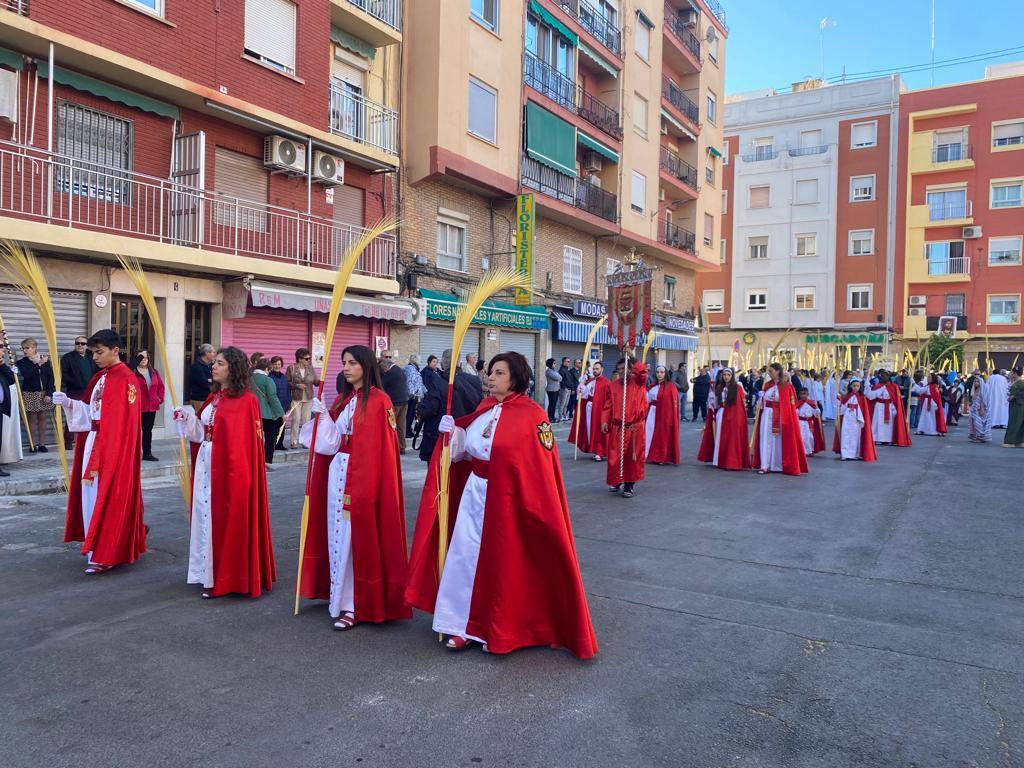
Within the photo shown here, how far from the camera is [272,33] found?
1569 centimetres

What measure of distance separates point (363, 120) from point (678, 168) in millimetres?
17616

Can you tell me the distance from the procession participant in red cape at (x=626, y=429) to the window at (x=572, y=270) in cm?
1501

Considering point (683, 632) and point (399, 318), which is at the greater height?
point (399, 318)

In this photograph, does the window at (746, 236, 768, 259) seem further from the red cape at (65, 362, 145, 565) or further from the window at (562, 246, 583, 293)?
the red cape at (65, 362, 145, 565)

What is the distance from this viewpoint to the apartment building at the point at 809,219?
3997 centimetres

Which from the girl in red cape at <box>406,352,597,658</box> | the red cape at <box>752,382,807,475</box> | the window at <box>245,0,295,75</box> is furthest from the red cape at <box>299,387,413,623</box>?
the window at <box>245,0,295,75</box>

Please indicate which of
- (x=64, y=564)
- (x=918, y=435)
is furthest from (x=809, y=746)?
(x=918, y=435)

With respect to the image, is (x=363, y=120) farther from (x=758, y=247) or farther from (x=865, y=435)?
(x=758, y=247)

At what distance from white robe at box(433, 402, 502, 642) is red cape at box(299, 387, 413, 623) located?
1.37 feet

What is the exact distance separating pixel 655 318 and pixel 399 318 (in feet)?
52.1

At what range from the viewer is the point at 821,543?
292 inches

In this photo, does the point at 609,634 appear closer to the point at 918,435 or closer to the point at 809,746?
the point at 809,746

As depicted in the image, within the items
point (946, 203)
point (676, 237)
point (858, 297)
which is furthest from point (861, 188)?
point (676, 237)

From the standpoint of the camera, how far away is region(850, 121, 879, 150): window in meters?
40.2
